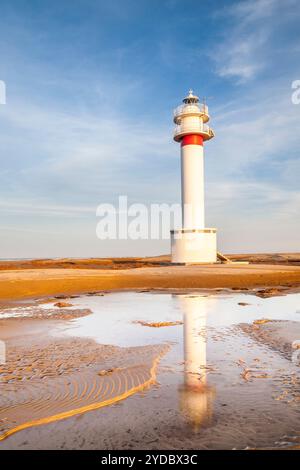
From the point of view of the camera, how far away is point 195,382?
450cm

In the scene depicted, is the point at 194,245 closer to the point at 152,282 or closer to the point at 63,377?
the point at 152,282

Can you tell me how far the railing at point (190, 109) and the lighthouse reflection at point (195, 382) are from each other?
875 inches

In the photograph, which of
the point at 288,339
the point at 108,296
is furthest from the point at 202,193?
the point at 288,339

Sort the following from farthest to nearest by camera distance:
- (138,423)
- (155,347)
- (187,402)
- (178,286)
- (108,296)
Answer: (178,286), (108,296), (155,347), (187,402), (138,423)

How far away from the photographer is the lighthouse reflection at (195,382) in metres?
3.58

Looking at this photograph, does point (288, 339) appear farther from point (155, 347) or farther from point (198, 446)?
point (198, 446)

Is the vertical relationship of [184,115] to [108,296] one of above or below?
above

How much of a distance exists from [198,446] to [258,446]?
524mm

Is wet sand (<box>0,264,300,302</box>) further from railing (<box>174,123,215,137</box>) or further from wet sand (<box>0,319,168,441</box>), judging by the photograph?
railing (<box>174,123,215,137</box>)

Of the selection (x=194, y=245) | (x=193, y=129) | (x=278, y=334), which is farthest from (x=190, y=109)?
(x=278, y=334)

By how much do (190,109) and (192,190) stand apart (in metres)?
6.79

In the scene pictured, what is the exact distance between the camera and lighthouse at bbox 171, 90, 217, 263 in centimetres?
2569

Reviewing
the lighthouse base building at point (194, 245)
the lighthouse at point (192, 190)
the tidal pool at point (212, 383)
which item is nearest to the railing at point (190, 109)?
the lighthouse at point (192, 190)
